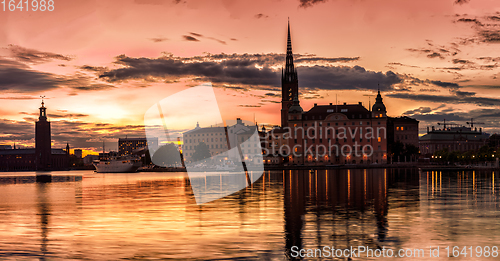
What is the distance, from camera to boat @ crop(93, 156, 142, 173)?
168625 millimetres

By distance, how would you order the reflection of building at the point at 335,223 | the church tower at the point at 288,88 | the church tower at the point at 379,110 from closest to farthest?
the reflection of building at the point at 335,223
the church tower at the point at 379,110
the church tower at the point at 288,88

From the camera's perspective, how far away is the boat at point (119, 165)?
553ft

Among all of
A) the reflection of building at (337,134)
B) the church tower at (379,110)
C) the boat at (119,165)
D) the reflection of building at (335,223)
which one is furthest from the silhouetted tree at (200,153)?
the reflection of building at (335,223)

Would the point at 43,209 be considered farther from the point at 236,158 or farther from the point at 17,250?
the point at 236,158

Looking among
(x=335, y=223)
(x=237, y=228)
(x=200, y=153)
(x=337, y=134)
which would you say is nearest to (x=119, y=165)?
(x=200, y=153)

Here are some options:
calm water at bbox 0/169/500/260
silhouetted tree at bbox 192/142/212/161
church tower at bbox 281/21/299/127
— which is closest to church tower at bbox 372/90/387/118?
church tower at bbox 281/21/299/127

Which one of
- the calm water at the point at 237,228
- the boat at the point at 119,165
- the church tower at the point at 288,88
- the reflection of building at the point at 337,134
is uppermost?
the church tower at the point at 288,88

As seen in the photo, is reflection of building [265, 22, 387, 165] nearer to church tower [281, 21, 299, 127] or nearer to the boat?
church tower [281, 21, 299, 127]

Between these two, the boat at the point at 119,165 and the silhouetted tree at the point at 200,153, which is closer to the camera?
the boat at the point at 119,165

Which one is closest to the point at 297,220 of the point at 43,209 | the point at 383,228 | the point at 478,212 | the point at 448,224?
the point at 383,228

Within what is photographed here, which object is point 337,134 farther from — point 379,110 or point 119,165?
point 119,165

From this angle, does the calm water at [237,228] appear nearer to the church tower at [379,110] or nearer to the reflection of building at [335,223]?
the reflection of building at [335,223]

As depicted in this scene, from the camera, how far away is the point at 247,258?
16078 mm

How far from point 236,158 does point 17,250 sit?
180306 mm
